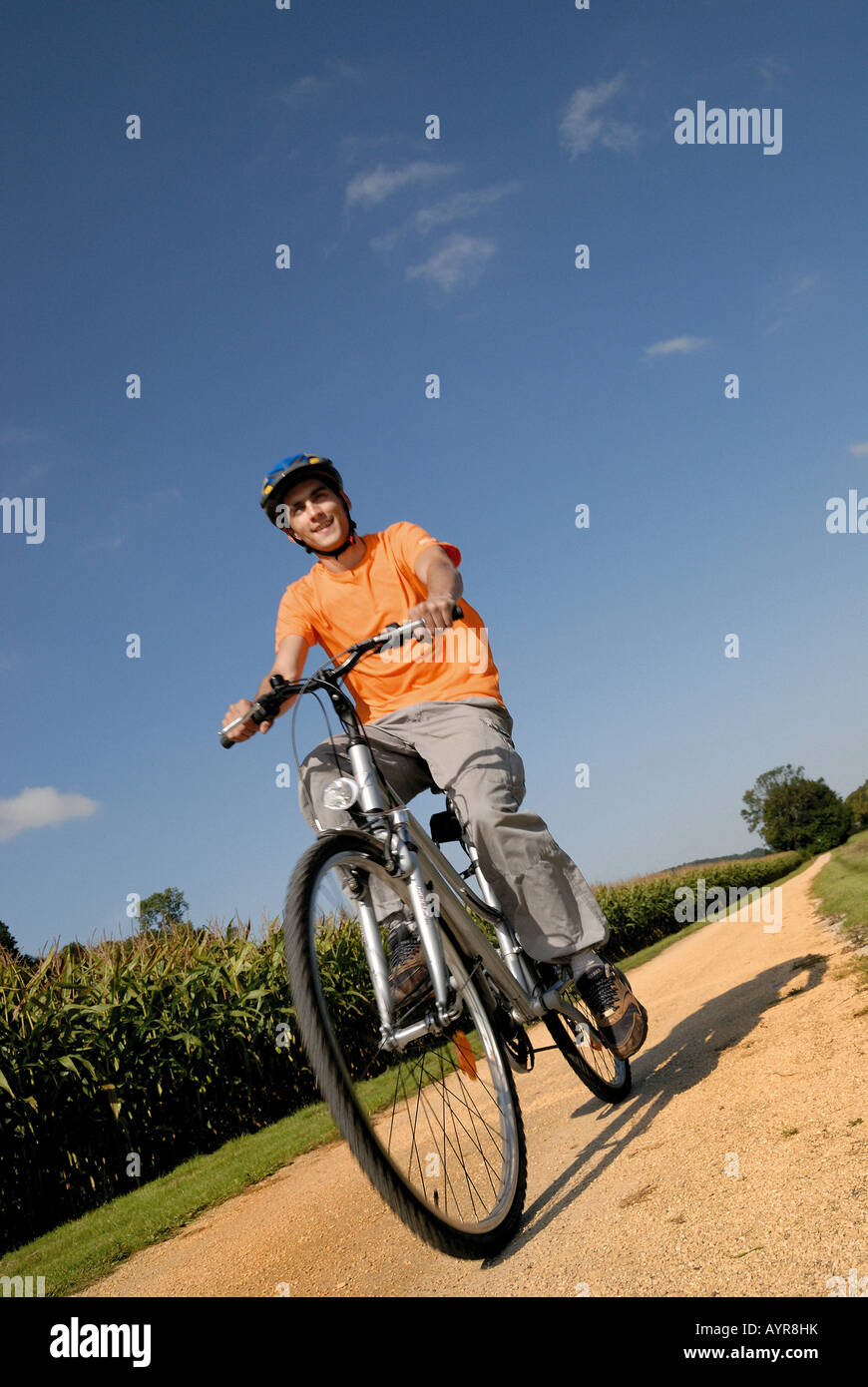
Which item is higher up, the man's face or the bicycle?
the man's face

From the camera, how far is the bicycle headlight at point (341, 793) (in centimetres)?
265

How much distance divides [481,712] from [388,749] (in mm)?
388

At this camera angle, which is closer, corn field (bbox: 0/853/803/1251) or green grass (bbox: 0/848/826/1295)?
green grass (bbox: 0/848/826/1295)

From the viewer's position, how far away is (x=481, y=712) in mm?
3359

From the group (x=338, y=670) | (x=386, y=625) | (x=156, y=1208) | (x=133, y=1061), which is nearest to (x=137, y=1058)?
(x=133, y=1061)

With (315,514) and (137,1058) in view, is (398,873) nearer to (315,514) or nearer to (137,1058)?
(315,514)

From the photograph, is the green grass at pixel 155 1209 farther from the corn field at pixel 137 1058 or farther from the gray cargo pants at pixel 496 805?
the gray cargo pants at pixel 496 805

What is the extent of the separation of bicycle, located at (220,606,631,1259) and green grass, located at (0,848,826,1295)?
12 cm

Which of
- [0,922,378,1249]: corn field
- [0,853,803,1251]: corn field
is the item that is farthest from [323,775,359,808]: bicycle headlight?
[0,922,378,1249]: corn field

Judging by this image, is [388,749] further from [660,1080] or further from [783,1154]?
[660,1080]

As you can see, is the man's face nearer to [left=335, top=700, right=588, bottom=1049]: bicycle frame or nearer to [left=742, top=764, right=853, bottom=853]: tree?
[left=335, top=700, right=588, bottom=1049]: bicycle frame

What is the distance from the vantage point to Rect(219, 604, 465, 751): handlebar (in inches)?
105

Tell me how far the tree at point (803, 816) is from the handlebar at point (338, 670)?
246ft
